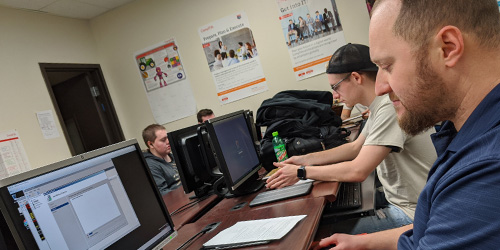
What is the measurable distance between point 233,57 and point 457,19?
3.47m

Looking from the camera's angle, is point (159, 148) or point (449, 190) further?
point (159, 148)

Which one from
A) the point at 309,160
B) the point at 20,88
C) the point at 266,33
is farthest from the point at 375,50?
the point at 20,88

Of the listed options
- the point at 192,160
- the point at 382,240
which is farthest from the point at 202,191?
the point at 382,240

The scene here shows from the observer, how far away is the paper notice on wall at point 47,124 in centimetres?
340

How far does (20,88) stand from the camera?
10.8 ft

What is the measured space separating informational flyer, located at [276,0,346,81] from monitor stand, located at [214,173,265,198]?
2232 mm

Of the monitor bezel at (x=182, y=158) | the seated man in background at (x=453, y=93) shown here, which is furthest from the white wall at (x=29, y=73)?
the seated man in background at (x=453, y=93)

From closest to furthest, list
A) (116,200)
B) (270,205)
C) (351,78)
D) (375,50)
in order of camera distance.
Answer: (375,50), (116,200), (270,205), (351,78)

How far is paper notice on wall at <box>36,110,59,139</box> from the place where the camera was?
3398 mm

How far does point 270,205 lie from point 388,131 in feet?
1.95

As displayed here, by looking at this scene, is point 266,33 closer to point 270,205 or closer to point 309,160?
point 309,160

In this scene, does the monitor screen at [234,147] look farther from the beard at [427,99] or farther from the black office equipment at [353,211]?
the beard at [427,99]

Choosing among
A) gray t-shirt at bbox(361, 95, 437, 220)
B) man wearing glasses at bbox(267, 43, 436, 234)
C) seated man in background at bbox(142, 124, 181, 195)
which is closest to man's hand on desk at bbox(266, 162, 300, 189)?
man wearing glasses at bbox(267, 43, 436, 234)

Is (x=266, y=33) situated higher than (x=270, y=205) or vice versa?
(x=266, y=33)
